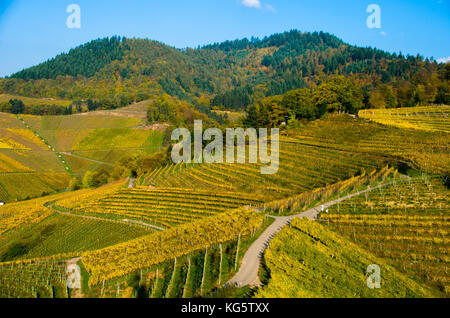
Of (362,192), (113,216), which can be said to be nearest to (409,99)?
(362,192)

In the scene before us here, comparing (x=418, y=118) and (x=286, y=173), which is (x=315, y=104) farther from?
(x=286, y=173)

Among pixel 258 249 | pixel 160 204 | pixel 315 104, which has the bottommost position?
pixel 160 204

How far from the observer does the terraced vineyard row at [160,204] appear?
39094 mm

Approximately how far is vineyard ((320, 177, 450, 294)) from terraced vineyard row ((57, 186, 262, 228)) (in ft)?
37.3

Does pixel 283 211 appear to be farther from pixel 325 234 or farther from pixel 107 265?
pixel 107 265

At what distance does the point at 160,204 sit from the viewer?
44.1 metres

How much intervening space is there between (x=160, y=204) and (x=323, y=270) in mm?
26490

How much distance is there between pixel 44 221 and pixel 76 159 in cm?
5276

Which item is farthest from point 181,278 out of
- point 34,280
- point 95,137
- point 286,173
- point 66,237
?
point 95,137

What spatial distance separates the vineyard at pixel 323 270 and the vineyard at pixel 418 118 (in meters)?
36.3

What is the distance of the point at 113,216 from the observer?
43844mm

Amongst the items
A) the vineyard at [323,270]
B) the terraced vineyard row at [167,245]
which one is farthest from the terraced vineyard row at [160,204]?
the vineyard at [323,270]

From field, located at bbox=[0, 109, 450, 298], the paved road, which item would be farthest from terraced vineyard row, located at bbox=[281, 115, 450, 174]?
the paved road

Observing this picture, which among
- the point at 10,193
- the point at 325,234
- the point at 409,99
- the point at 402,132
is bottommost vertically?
the point at 10,193
